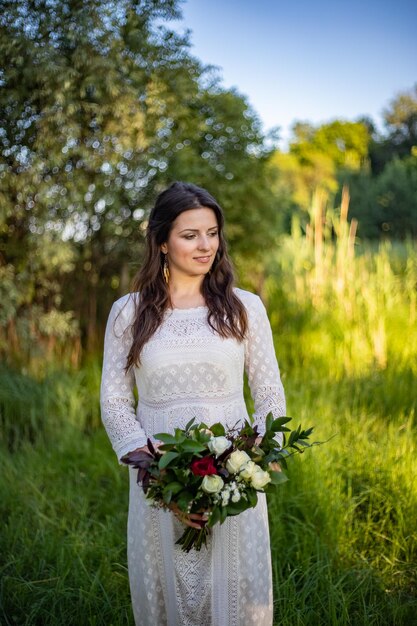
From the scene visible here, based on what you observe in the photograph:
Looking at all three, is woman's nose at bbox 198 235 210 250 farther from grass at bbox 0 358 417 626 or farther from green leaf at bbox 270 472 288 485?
grass at bbox 0 358 417 626

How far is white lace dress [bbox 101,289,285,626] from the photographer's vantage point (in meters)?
2.21

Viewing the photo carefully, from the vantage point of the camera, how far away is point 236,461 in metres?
1.83

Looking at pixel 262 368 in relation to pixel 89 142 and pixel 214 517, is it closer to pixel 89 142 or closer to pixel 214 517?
pixel 214 517

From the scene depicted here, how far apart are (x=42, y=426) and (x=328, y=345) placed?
2.80 meters

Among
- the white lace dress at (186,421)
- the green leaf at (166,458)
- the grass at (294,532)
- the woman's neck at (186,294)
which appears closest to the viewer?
the green leaf at (166,458)

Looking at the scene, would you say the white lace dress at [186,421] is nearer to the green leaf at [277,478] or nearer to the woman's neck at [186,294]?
the woman's neck at [186,294]

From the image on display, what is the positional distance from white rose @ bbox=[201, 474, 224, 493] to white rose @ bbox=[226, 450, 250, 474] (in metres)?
0.05

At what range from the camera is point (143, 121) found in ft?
18.3

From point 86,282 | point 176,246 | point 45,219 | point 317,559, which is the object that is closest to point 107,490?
point 317,559

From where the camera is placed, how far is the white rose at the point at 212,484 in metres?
1.81

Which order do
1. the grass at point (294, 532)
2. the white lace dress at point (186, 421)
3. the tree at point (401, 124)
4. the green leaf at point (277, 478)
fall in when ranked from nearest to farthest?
the green leaf at point (277, 478) < the white lace dress at point (186, 421) < the grass at point (294, 532) < the tree at point (401, 124)

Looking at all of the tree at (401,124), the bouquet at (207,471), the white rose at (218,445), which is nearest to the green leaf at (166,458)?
the bouquet at (207,471)

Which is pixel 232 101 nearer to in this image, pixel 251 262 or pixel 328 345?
pixel 251 262

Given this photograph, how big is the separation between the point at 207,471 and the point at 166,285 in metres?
0.93
